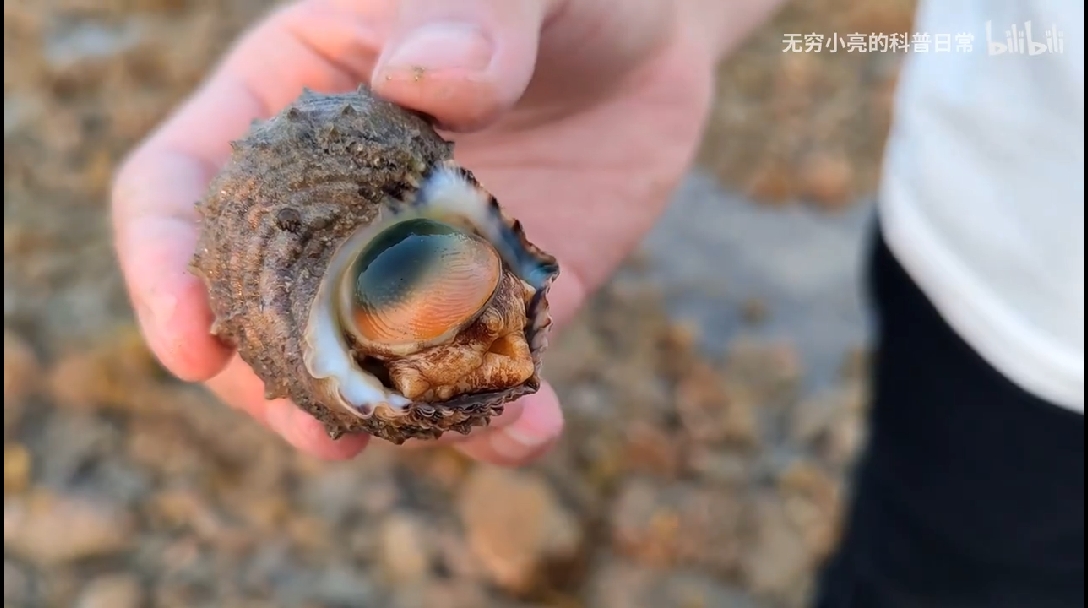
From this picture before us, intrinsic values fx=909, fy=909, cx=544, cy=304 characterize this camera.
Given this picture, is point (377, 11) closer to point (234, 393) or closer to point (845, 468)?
point (234, 393)

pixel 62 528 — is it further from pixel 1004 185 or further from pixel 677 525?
pixel 1004 185

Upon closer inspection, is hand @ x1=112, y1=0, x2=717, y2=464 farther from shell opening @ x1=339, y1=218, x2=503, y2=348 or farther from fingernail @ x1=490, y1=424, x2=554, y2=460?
shell opening @ x1=339, y1=218, x2=503, y2=348

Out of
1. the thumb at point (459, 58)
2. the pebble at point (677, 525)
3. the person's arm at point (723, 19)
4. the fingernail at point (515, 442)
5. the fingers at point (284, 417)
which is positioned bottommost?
the pebble at point (677, 525)

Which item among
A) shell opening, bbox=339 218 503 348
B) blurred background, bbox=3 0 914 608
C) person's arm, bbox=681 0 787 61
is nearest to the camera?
shell opening, bbox=339 218 503 348

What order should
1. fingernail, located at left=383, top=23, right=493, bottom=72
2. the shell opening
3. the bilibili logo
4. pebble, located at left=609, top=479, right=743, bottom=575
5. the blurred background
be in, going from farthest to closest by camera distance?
pebble, located at left=609, top=479, right=743, bottom=575
the blurred background
the bilibili logo
fingernail, located at left=383, top=23, right=493, bottom=72
the shell opening

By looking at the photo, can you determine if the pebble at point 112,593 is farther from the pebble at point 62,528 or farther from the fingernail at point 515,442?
the fingernail at point 515,442

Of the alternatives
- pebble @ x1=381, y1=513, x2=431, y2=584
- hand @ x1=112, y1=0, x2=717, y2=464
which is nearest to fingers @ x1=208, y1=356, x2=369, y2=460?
hand @ x1=112, y1=0, x2=717, y2=464

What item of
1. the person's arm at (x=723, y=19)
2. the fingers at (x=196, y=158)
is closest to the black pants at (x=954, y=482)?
the person's arm at (x=723, y=19)
